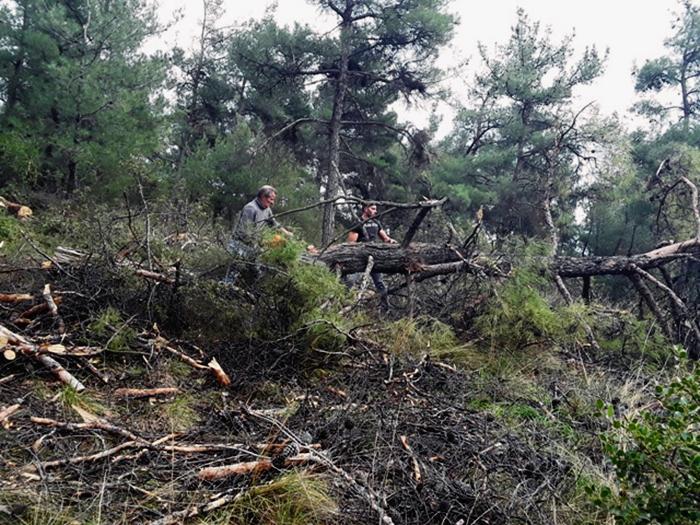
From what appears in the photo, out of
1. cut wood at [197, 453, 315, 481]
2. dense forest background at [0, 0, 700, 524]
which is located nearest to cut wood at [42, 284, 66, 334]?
dense forest background at [0, 0, 700, 524]

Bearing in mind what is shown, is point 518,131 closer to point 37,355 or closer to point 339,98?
point 339,98

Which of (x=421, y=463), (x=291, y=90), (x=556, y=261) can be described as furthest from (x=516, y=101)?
(x=421, y=463)

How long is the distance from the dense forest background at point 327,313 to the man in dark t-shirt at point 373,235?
0.43 m

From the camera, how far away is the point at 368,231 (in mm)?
7102

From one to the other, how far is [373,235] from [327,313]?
3.41 meters

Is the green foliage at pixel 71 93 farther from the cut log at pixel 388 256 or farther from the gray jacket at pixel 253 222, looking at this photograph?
the cut log at pixel 388 256

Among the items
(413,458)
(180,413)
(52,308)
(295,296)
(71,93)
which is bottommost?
(180,413)

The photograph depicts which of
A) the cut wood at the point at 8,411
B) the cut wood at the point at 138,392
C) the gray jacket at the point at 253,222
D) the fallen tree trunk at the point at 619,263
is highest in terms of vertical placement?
the gray jacket at the point at 253,222

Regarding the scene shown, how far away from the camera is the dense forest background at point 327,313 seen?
6.38ft

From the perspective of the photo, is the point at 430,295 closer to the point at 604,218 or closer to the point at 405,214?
the point at 405,214

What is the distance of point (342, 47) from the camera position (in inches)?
460

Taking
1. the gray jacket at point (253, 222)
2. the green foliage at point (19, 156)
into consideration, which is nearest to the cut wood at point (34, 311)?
the gray jacket at point (253, 222)

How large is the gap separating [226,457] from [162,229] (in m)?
3.78

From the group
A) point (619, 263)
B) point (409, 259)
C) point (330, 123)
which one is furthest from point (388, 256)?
point (330, 123)
